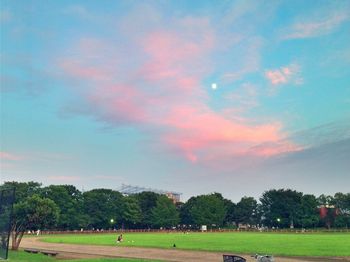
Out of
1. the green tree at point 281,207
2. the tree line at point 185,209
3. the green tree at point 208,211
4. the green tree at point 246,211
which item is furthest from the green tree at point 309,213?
the green tree at point 208,211

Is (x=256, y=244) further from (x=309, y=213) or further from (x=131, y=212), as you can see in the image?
(x=309, y=213)

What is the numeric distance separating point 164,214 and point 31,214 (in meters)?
123

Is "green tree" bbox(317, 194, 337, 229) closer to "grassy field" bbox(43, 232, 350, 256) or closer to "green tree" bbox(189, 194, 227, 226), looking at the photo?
"green tree" bbox(189, 194, 227, 226)

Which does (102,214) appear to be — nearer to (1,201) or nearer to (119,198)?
(119,198)

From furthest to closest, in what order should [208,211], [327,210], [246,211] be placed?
[246,211], [208,211], [327,210]

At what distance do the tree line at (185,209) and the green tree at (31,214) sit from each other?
92540 mm

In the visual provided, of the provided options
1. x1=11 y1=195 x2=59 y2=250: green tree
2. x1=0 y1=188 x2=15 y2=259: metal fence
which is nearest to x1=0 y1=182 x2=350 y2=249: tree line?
x1=11 y1=195 x2=59 y2=250: green tree

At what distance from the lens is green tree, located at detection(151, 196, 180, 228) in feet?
541

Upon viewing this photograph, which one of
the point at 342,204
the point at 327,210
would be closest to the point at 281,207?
the point at 327,210

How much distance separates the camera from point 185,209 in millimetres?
186375

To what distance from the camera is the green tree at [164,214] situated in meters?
165

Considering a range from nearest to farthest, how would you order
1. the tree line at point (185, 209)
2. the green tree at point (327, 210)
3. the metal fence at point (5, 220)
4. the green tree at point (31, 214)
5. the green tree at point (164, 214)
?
the metal fence at point (5, 220), the green tree at point (31, 214), the tree line at point (185, 209), the green tree at point (327, 210), the green tree at point (164, 214)

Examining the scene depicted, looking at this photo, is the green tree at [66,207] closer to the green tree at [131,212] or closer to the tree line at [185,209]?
the tree line at [185,209]

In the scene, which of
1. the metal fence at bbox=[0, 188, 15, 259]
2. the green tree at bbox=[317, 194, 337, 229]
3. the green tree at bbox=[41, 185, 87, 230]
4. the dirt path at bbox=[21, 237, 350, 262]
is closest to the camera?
the metal fence at bbox=[0, 188, 15, 259]
